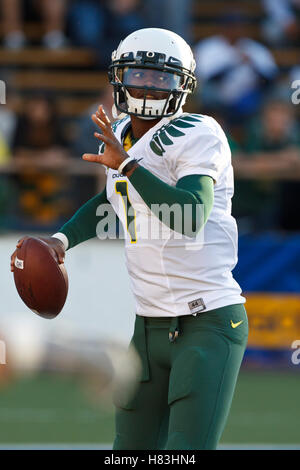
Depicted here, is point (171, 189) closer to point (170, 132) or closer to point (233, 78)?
point (170, 132)

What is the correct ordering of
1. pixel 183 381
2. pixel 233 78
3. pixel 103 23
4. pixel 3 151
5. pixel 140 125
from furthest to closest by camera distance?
pixel 103 23, pixel 233 78, pixel 3 151, pixel 140 125, pixel 183 381

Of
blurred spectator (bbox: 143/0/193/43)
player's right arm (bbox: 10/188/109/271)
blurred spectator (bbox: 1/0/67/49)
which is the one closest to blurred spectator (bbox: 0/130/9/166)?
blurred spectator (bbox: 143/0/193/43)

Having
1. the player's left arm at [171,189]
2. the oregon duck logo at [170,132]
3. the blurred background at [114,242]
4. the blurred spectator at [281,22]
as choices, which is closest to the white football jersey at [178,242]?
the oregon duck logo at [170,132]

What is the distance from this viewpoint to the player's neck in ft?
10.8

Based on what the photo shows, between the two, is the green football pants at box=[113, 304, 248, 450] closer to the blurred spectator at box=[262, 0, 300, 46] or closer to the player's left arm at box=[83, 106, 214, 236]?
the player's left arm at box=[83, 106, 214, 236]

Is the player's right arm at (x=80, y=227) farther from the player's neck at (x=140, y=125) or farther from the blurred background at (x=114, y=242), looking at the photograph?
the blurred background at (x=114, y=242)

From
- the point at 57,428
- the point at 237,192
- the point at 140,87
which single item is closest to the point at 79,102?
the point at 237,192

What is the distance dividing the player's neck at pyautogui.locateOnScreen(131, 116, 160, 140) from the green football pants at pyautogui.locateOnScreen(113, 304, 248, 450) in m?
0.62

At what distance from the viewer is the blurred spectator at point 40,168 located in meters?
7.14

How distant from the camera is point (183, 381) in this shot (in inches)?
120

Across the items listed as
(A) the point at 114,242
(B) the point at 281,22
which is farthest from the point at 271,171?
(B) the point at 281,22

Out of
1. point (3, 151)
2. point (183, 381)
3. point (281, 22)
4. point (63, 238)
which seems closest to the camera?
point (183, 381)

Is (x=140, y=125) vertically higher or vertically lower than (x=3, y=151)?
higher

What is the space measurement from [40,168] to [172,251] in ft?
13.5
